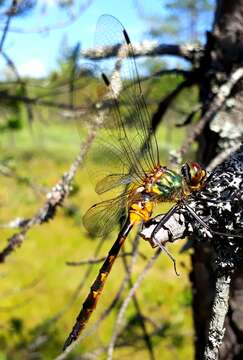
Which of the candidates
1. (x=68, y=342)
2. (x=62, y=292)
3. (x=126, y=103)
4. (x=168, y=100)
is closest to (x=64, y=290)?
(x=62, y=292)

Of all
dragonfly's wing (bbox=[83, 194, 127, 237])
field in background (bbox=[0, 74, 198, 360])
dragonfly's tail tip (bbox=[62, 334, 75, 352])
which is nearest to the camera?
dragonfly's tail tip (bbox=[62, 334, 75, 352])

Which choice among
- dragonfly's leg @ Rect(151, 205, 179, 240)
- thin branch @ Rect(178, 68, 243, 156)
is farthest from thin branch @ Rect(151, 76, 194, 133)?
dragonfly's leg @ Rect(151, 205, 179, 240)

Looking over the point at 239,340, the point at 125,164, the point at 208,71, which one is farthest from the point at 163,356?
the point at 125,164

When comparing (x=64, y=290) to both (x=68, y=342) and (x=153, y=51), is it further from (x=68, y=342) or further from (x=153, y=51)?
(x=68, y=342)

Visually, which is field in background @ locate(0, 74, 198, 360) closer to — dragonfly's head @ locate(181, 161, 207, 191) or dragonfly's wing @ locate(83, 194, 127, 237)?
dragonfly's wing @ locate(83, 194, 127, 237)

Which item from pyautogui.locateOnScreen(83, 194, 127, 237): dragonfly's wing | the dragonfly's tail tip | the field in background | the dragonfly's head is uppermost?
the field in background

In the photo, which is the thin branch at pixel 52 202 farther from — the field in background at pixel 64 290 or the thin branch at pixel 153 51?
the thin branch at pixel 153 51

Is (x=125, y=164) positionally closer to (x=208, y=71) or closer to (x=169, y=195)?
(x=169, y=195)

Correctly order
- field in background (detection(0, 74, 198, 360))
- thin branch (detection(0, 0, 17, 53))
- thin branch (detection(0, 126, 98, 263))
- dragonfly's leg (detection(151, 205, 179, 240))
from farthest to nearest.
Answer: field in background (detection(0, 74, 198, 360)) < thin branch (detection(0, 0, 17, 53)) < thin branch (detection(0, 126, 98, 263)) < dragonfly's leg (detection(151, 205, 179, 240))
